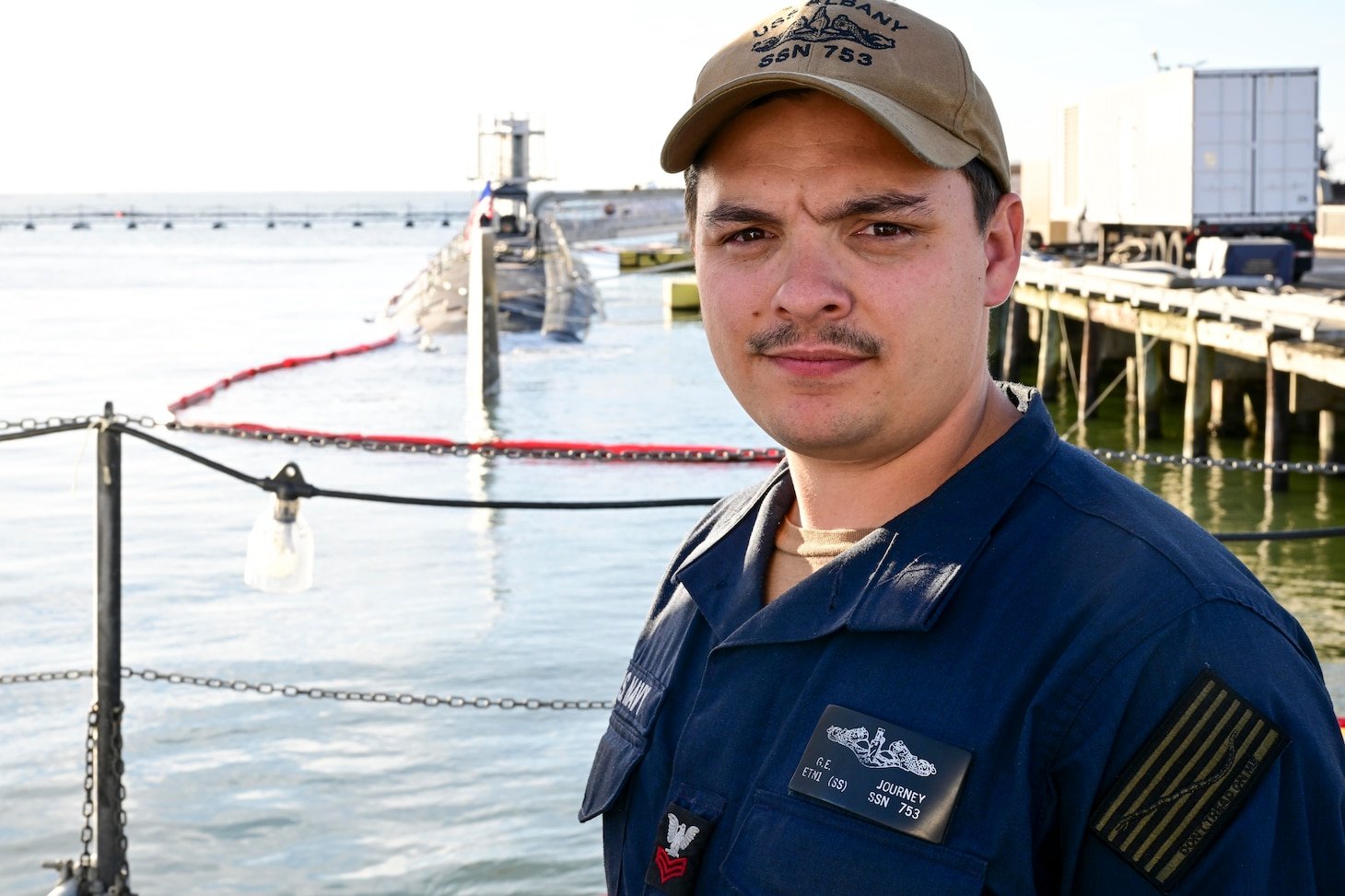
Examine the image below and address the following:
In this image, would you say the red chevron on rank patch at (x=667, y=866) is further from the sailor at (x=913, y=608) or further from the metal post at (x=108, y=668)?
the metal post at (x=108, y=668)

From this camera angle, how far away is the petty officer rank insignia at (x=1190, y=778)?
4.95 feet

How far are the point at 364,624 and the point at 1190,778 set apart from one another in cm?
1051

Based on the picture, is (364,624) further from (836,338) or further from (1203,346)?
(1203,346)

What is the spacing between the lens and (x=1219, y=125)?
26.2 m

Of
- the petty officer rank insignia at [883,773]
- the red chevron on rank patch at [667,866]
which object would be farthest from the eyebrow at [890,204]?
the red chevron on rank patch at [667,866]

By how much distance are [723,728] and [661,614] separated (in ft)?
1.24

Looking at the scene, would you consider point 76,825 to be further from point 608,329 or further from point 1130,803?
point 608,329

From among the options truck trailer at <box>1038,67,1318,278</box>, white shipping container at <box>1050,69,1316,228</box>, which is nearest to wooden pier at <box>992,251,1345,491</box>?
truck trailer at <box>1038,67,1318,278</box>

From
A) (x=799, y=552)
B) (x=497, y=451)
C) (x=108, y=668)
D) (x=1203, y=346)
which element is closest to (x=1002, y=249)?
(x=799, y=552)

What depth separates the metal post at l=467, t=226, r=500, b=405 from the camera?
2384 cm

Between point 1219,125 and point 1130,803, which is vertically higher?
point 1219,125

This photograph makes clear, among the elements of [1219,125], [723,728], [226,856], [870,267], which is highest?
[1219,125]

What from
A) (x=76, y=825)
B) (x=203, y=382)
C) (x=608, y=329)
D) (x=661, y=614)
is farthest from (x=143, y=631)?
(x=608, y=329)

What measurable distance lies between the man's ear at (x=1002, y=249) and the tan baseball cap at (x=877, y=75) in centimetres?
10
